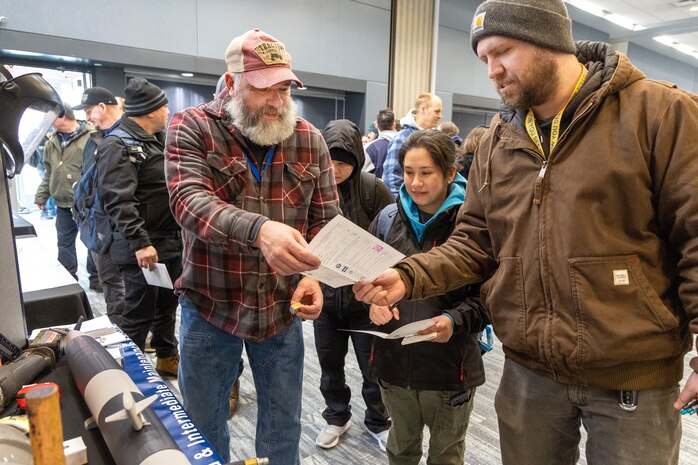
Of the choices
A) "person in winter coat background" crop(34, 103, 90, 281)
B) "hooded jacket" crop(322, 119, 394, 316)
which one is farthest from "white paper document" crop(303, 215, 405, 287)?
"person in winter coat background" crop(34, 103, 90, 281)

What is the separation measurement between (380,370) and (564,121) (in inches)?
39.8

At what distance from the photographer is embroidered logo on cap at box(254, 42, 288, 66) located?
132 cm

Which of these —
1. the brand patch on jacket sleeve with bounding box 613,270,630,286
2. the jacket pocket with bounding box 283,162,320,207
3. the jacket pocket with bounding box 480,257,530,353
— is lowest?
the jacket pocket with bounding box 480,257,530,353

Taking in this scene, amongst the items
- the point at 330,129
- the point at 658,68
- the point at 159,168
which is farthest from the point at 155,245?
the point at 658,68

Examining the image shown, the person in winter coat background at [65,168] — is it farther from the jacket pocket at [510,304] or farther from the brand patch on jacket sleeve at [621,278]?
the brand patch on jacket sleeve at [621,278]

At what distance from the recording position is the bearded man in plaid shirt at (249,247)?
1.33m

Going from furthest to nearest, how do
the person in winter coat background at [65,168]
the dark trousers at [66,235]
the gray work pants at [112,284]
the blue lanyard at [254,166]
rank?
the dark trousers at [66,235], the person in winter coat background at [65,168], the gray work pants at [112,284], the blue lanyard at [254,166]

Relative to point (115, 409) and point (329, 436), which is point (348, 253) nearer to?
point (115, 409)

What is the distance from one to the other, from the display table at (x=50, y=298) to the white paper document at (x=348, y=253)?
43.1 inches

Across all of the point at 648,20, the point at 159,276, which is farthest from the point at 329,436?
the point at 648,20

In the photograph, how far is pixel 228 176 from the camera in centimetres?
134

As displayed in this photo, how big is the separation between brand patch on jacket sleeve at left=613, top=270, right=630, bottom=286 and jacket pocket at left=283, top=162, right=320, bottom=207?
2.81 ft

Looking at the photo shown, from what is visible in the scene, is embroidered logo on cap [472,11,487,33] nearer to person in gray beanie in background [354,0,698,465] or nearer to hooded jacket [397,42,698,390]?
person in gray beanie in background [354,0,698,465]

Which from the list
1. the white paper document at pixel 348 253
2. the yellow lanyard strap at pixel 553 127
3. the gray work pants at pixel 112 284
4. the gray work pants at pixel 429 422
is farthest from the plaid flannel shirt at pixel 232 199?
the gray work pants at pixel 112 284
